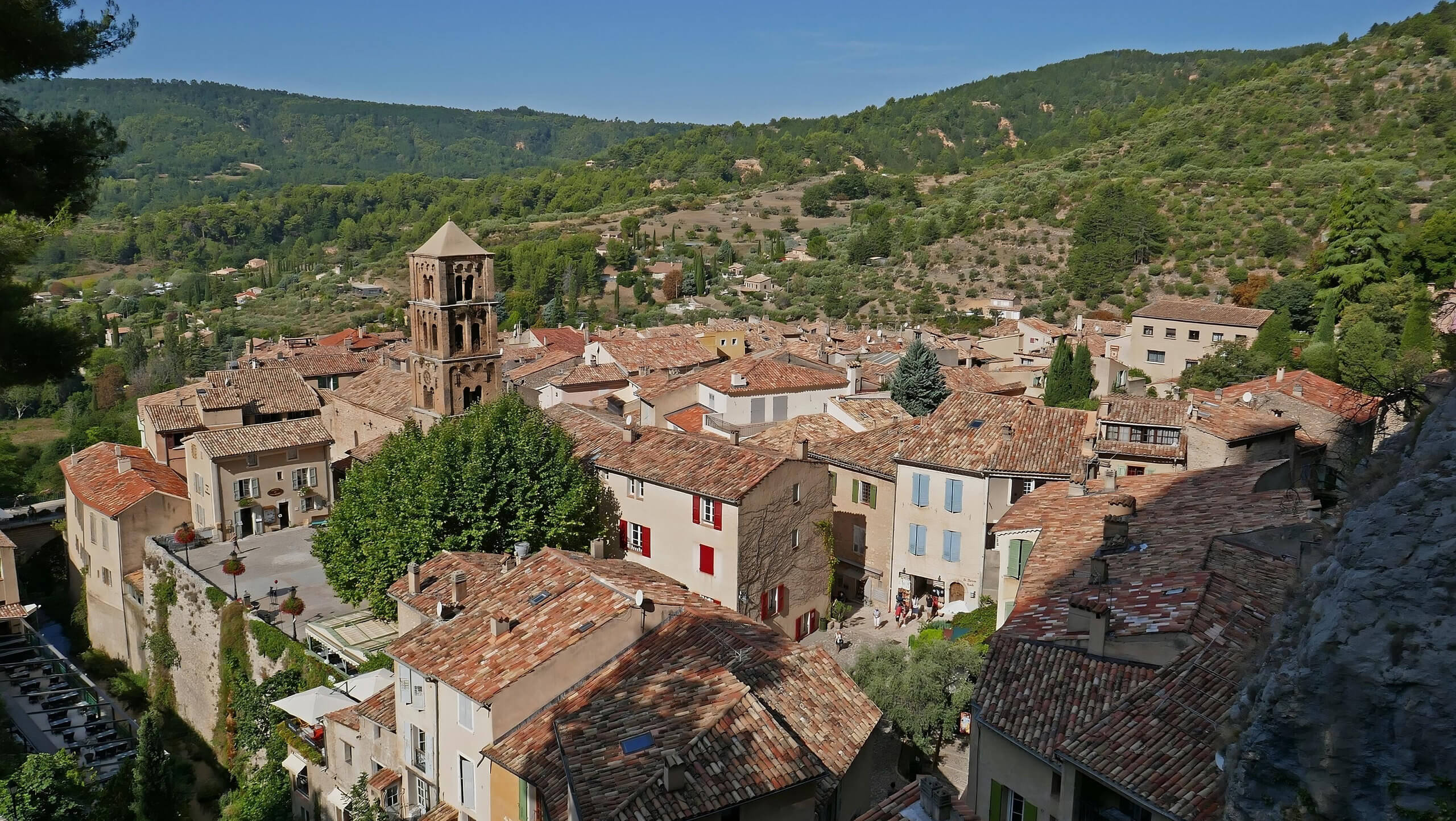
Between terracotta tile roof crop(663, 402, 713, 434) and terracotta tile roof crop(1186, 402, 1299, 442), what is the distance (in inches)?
667

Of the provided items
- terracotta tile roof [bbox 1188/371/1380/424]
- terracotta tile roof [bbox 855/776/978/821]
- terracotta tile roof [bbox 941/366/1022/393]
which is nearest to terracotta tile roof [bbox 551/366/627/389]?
terracotta tile roof [bbox 941/366/1022/393]

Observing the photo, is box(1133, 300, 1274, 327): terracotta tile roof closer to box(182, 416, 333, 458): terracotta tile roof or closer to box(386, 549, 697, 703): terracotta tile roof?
box(386, 549, 697, 703): terracotta tile roof

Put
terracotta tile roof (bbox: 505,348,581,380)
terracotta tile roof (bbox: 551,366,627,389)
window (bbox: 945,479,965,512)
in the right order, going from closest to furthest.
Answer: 1. window (bbox: 945,479,965,512)
2. terracotta tile roof (bbox: 551,366,627,389)
3. terracotta tile roof (bbox: 505,348,581,380)

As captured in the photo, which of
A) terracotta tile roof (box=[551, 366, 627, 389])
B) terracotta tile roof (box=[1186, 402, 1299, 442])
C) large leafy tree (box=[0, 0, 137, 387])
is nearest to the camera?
large leafy tree (box=[0, 0, 137, 387])

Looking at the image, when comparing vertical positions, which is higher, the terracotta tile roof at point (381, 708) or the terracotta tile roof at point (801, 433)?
the terracotta tile roof at point (801, 433)

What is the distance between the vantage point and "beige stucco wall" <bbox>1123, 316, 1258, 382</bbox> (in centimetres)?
5209

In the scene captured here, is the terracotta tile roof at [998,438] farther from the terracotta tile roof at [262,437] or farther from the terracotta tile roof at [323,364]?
the terracotta tile roof at [323,364]

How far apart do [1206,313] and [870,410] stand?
78.6ft

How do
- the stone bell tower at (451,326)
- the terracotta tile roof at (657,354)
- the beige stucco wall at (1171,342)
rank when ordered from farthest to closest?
the terracotta tile roof at (657,354) < the beige stucco wall at (1171,342) < the stone bell tower at (451,326)

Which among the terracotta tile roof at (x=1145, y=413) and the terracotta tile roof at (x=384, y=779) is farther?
the terracotta tile roof at (x=1145, y=413)

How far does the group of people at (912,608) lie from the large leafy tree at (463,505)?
8.88 metres

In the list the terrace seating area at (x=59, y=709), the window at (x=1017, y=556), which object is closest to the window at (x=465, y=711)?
the window at (x=1017, y=556)

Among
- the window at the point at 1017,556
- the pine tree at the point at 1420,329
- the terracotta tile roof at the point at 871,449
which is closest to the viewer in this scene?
the window at the point at 1017,556

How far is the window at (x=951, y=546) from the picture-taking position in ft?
101
